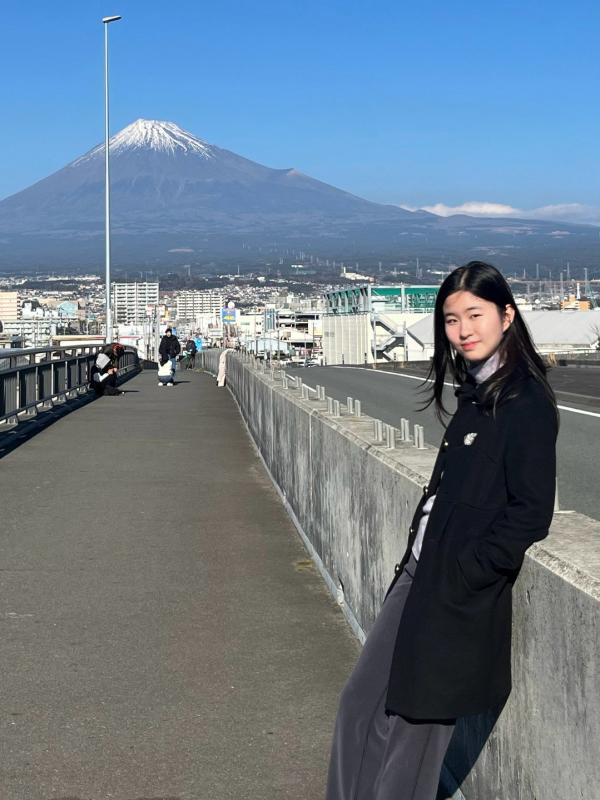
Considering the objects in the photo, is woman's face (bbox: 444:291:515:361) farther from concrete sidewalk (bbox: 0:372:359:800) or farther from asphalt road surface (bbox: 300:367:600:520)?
concrete sidewalk (bbox: 0:372:359:800)

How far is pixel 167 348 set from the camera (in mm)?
36312

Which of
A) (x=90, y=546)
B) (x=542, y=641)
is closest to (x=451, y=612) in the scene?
(x=542, y=641)

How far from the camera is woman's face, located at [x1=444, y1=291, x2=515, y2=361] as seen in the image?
3.78m

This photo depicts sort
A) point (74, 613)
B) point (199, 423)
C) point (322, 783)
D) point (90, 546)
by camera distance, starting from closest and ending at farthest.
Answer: point (322, 783) < point (74, 613) < point (90, 546) < point (199, 423)

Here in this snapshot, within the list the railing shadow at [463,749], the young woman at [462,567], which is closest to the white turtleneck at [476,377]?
the young woman at [462,567]

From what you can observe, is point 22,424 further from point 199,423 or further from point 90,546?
point 90,546

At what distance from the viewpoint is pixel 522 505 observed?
11.2 feet

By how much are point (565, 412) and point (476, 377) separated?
59.3ft

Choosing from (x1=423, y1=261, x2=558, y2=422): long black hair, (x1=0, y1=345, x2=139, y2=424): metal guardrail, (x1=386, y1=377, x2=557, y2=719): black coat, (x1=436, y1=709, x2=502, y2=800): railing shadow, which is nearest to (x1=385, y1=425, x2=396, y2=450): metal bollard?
(x1=436, y1=709, x2=502, y2=800): railing shadow

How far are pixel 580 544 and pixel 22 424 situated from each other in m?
17.5

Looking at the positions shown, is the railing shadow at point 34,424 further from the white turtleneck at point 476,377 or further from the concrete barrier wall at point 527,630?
the white turtleneck at point 476,377

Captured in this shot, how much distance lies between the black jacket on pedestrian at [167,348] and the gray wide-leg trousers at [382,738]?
32439mm

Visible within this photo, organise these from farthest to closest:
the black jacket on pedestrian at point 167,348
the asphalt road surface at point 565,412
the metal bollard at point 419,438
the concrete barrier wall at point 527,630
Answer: the black jacket on pedestrian at point 167,348, the asphalt road surface at point 565,412, the metal bollard at point 419,438, the concrete barrier wall at point 527,630

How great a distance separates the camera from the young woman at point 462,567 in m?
3.43
